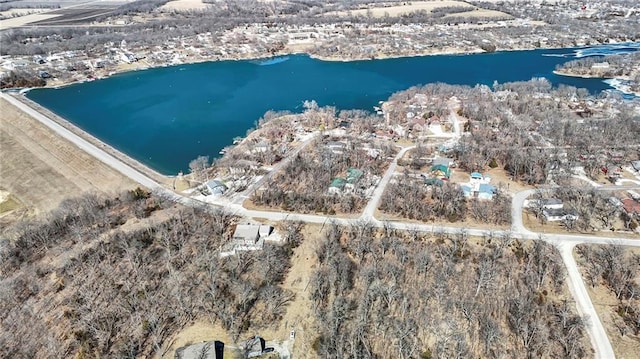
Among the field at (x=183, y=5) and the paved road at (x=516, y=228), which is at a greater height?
the field at (x=183, y=5)

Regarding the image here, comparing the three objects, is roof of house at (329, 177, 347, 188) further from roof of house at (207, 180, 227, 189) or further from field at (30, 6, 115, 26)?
field at (30, 6, 115, 26)

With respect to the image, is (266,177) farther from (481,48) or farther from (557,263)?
(481,48)

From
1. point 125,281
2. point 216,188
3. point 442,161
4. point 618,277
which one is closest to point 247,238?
point 125,281

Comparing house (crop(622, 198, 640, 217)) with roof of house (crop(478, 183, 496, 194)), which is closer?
house (crop(622, 198, 640, 217))

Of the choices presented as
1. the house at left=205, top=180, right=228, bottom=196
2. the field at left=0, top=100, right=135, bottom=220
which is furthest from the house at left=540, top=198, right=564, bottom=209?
the field at left=0, top=100, right=135, bottom=220

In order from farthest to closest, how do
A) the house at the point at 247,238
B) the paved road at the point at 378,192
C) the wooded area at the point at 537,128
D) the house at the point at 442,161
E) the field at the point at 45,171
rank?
the house at the point at 442,161 → the field at the point at 45,171 → the wooded area at the point at 537,128 → the paved road at the point at 378,192 → the house at the point at 247,238

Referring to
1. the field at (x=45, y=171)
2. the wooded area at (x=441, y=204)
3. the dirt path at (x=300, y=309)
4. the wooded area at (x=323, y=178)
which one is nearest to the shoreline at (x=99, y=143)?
the field at (x=45, y=171)

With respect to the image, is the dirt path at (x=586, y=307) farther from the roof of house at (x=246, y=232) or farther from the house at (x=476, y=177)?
the roof of house at (x=246, y=232)
